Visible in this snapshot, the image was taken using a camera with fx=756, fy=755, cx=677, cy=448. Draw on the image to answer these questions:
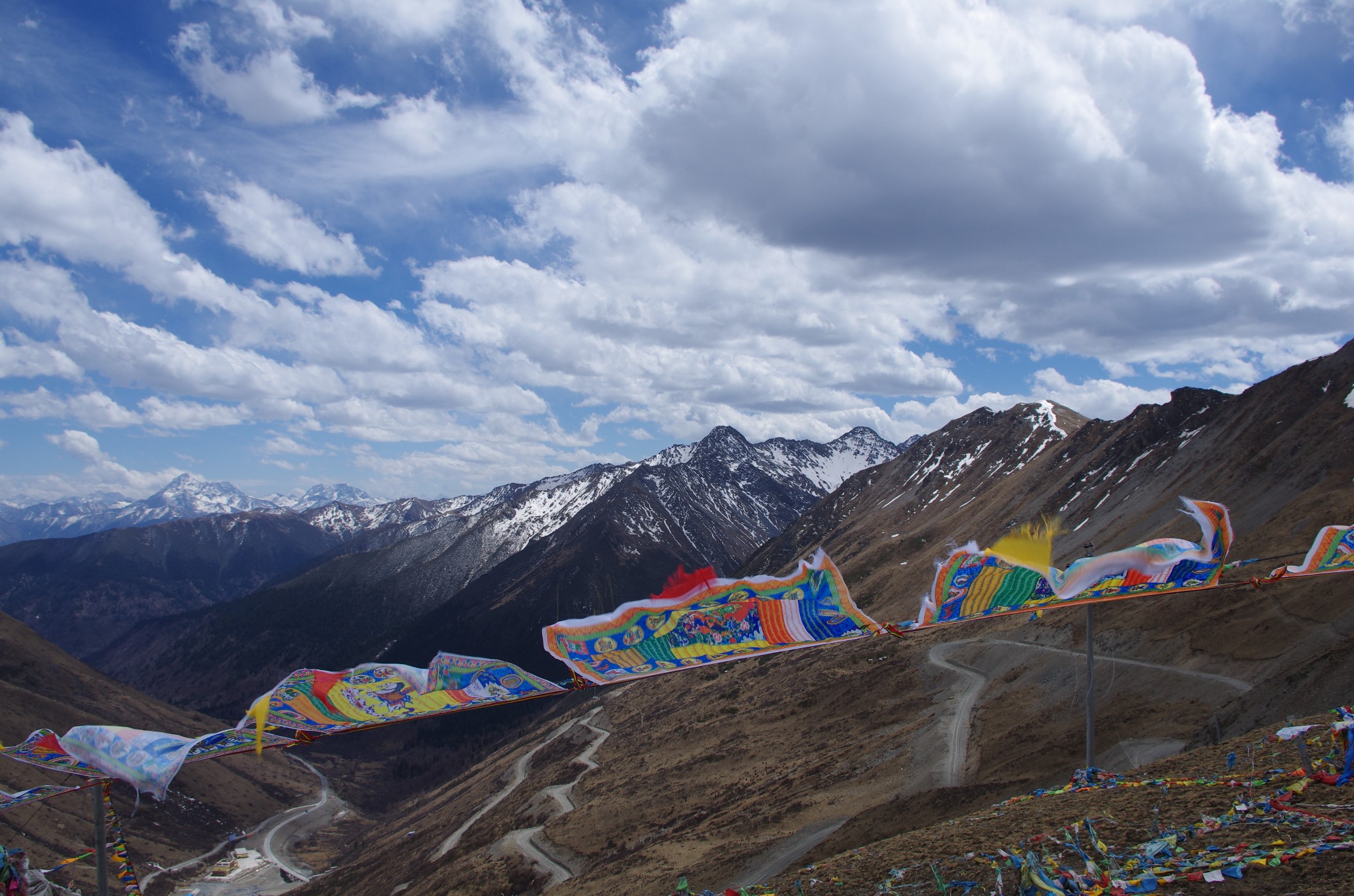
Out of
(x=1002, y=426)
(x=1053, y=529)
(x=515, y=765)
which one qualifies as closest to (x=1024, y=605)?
(x=1053, y=529)

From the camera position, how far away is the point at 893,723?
129 ft

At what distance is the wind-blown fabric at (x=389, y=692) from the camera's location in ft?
37.5

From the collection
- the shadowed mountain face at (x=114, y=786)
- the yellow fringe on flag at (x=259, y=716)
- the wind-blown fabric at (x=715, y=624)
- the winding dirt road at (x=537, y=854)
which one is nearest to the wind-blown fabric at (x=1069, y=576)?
the wind-blown fabric at (x=715, y=624)

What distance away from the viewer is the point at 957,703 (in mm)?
38219

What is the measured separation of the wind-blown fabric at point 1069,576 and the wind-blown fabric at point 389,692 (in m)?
6.80

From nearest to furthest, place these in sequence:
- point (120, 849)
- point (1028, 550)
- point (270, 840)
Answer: point (1028, 550), point (120, 849), point (270, 840)

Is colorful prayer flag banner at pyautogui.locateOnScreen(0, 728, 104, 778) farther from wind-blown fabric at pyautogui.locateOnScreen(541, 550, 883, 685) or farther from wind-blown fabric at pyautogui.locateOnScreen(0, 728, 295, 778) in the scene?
wind-blown fabric at pyautogui.locateOnScreen(541, 550, 883, 685)

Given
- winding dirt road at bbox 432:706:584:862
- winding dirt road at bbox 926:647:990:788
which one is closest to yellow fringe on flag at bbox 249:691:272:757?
winding dirt road at bbox 926:647:990:788

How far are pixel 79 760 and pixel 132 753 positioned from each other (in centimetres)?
128

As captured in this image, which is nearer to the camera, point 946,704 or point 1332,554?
point 1332,554

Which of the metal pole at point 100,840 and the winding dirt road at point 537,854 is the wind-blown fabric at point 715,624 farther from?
the winding dirt road at point 537,854

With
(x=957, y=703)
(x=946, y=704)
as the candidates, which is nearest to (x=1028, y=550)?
(x=957, y=703)

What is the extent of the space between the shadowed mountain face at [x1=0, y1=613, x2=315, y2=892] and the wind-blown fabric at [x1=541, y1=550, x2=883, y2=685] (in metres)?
65.2

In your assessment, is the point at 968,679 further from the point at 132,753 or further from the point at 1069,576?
the point at 132,753
